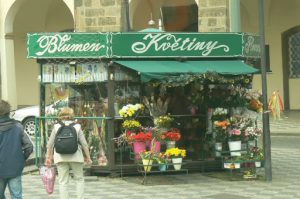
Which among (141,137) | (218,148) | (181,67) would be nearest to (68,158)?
(141,137)

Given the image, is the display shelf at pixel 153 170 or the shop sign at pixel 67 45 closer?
the display shelf at pixel 153 170

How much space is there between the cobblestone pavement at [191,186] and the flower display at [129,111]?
1.21 metres

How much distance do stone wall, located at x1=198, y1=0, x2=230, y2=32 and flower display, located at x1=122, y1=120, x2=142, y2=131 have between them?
7.29 meters

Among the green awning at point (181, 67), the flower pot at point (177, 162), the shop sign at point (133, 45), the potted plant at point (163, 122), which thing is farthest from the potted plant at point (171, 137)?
the shop sign at point (133, 45)

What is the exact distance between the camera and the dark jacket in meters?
8.61

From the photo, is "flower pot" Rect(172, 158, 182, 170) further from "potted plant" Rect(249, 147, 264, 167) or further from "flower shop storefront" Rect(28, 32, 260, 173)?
"potted plant" Rect(249, 147, 264, 167)

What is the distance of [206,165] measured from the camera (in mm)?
13648

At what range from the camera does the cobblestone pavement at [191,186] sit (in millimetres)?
11041

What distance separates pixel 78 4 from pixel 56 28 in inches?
559

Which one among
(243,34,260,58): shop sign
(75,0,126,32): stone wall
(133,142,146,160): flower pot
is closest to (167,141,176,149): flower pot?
(133,142,146,160): flower pot

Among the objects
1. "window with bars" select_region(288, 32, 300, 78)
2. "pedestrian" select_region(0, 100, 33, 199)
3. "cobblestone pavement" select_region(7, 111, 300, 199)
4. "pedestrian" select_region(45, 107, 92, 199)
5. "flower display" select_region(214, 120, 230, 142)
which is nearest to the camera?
"pedestrian" select_region(0, 100, 33, 199)

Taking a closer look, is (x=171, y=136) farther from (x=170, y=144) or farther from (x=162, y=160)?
(x=162, y=160)

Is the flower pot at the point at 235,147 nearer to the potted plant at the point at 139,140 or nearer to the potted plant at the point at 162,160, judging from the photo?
the potted plant at the point at 162,160

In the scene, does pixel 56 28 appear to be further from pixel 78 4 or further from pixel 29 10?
pixel 78 4
